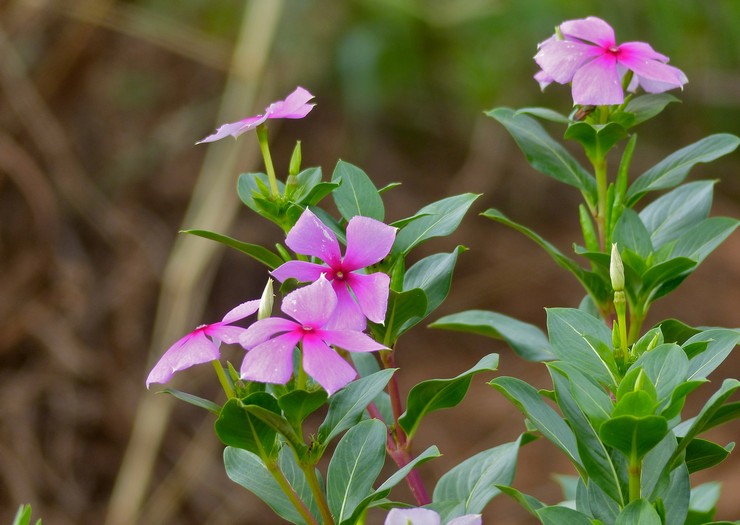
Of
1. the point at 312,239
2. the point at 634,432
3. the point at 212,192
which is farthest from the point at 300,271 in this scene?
the point at 212,192

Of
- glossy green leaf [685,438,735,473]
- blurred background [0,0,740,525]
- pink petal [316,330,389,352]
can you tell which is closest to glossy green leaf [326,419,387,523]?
pink petal [316,330,389,352]

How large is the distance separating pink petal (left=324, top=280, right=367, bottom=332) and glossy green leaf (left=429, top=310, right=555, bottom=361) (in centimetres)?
24

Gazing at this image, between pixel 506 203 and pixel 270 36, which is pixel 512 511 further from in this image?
pixel 270 36

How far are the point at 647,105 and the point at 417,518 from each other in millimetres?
410

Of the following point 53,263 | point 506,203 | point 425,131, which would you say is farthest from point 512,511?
point 53,263

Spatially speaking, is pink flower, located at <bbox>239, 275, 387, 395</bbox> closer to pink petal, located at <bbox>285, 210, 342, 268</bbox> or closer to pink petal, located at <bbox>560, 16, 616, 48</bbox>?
pink petal, located at <bbox>285, 210, 342, 268</bbox>

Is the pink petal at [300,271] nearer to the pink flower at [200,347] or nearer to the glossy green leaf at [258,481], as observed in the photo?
the pink flower at [200,347]

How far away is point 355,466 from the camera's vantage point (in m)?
0.69


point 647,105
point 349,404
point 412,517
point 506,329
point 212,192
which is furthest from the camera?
point 212,192

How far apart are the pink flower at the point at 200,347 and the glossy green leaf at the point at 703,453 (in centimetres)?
34

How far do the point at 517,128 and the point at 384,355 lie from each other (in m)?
0.27

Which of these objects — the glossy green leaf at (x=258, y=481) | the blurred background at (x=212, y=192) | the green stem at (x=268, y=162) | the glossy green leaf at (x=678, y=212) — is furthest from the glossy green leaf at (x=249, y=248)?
the blurred background at (x=212, y=192)

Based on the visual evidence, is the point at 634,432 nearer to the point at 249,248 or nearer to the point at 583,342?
the point at 583,342

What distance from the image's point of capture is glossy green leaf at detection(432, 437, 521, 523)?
29.5 inches
